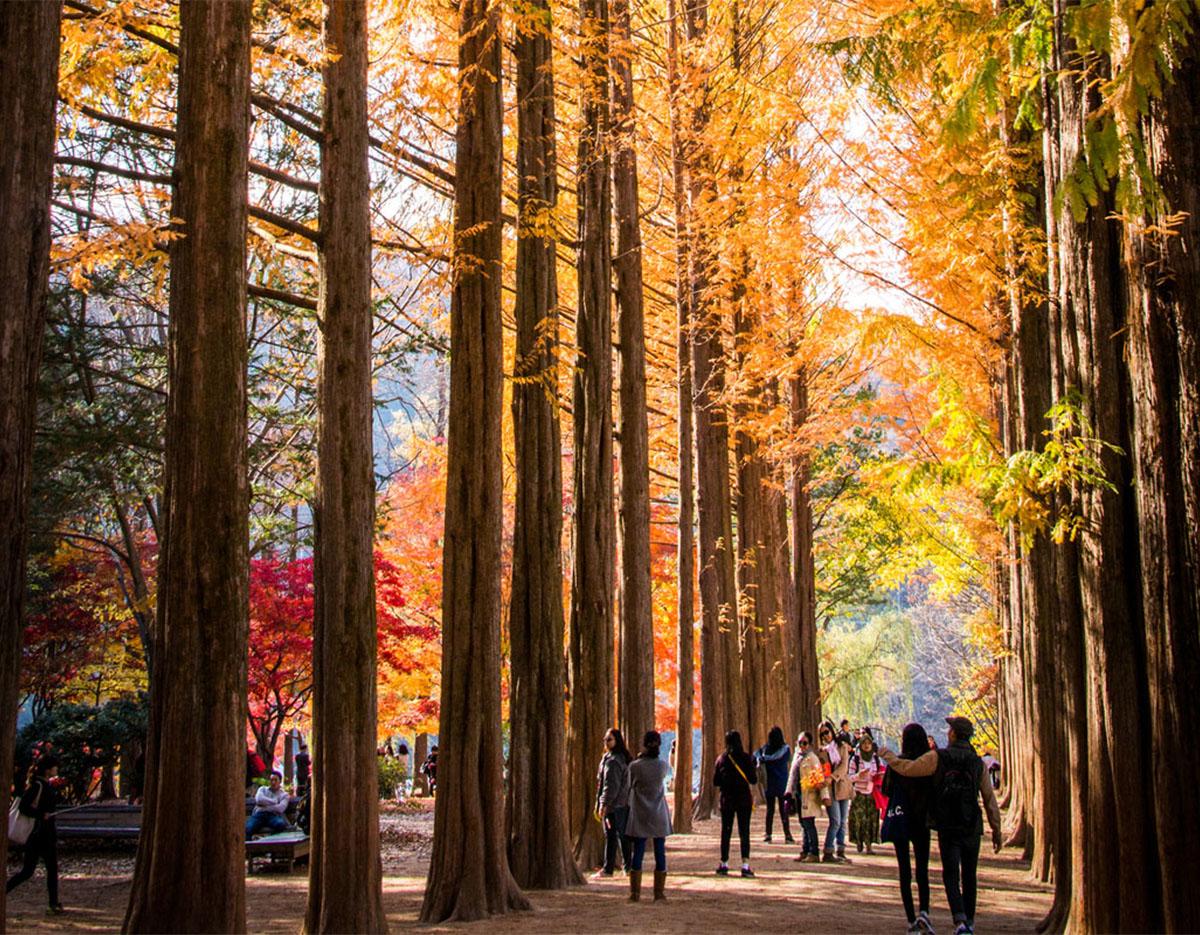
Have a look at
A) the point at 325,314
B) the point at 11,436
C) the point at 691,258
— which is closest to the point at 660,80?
the point at 691,258

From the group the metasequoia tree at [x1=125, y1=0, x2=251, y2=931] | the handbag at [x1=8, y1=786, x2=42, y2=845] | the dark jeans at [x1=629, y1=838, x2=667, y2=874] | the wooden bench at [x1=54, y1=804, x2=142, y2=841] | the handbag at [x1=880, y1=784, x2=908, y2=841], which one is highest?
the metasequoia tree at [x1=125, y1=0, x2=251, y2=931]

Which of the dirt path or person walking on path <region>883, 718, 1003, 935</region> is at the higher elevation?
person walking on path <region>883, 718, 1003, 935</region>

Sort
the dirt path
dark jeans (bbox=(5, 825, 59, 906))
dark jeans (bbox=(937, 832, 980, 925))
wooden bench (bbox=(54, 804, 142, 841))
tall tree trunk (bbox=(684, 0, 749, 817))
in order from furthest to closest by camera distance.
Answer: tall tree trunk (bbox=(684, 0, 749, 817))
wooden bench (bbox=(54, 804, 142, 841))
dark jeans (bbox=(5, 825, 59, 906))
the dirt path
dark jeans (bbox=(937, 832, 980, 925))

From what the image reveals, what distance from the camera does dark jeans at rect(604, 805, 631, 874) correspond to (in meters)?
12.9

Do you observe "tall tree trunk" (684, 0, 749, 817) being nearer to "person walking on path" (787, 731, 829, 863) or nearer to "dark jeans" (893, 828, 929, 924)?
"person walking on path" (787, 731, 829, 863)

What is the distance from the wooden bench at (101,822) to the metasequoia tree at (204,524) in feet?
35.5

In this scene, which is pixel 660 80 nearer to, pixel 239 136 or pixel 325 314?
pixel 325 314

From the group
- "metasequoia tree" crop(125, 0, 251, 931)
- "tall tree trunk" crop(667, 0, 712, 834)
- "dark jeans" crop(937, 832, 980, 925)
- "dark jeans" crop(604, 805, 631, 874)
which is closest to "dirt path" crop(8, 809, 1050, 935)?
"dark jeans" crop(604, 805, 631, 874)

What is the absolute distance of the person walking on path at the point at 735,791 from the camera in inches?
544

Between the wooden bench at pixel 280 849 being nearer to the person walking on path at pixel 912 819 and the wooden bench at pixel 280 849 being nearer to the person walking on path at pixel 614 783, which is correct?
the person walking on path at pixel 614 783

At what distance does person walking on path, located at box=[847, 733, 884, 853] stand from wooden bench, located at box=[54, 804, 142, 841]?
10.3 meters

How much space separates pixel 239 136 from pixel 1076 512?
20.3 ft

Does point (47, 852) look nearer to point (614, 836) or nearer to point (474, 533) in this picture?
point (474, 533)

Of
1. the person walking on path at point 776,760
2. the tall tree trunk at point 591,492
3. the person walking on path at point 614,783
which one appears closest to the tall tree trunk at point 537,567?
the person walking on path at point 614,783
